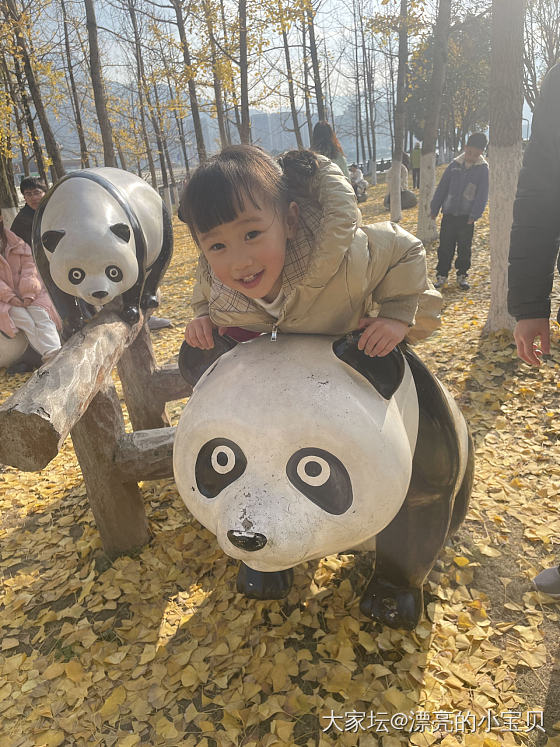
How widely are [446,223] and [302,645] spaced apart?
19.3ft

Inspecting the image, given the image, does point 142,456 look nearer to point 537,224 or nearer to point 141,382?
point 141,382

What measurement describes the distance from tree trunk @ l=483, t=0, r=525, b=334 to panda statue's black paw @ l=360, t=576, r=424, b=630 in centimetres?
357

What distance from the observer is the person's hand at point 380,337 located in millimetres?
1655

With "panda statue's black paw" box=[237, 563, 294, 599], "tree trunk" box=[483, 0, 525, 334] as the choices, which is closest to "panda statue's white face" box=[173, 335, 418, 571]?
"panda statue's black paw" box=[237, 563, 294, 599]

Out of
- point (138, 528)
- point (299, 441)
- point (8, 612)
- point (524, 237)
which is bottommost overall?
point (8, 612)

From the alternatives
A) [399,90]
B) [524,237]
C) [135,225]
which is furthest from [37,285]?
[399,90]

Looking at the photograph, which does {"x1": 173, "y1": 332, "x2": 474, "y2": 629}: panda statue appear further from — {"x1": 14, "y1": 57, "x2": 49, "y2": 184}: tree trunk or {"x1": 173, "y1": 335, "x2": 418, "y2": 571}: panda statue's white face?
{"x1": 14, "y1": 57, "x2": 49, "y2": 184}: tree trunk

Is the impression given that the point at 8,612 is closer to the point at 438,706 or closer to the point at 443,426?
the point at 438,706

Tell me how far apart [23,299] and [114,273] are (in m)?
2.81

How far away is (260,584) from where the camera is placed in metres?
2.17

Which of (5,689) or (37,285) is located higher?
(37,285)

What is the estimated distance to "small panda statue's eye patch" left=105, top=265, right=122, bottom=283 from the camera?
336cm

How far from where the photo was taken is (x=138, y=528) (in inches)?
116

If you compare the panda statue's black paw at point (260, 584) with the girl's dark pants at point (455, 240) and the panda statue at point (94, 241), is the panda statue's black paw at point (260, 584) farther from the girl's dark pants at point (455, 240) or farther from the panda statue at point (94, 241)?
the girl's dark pants at point (455, 240)
